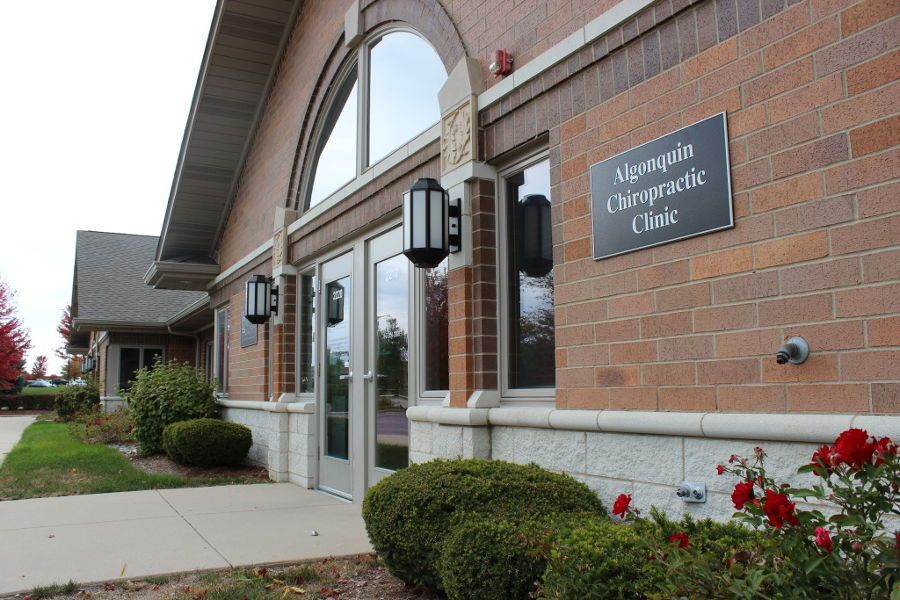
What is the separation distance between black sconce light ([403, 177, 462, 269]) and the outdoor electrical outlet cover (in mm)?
2418

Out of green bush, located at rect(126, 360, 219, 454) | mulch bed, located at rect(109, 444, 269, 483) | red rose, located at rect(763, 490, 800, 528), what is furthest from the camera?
green bush, located at rect(126, 360, 219, 454)

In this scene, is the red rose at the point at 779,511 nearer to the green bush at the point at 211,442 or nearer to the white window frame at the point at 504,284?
the white window frame at the point at 504,284

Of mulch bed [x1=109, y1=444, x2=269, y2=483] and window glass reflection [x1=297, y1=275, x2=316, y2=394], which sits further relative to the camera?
mulch bed [x1=109, y1=444, x2=269, y2=483]

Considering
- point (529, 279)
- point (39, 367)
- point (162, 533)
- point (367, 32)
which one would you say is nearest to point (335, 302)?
point (367, 32)

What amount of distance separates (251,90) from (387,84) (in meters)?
4.03

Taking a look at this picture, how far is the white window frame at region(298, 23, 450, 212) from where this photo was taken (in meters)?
7.37

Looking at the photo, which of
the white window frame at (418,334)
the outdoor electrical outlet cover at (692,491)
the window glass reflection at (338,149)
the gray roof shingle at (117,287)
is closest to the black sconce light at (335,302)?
the window glass reflection at (338,149)

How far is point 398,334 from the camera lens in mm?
6949

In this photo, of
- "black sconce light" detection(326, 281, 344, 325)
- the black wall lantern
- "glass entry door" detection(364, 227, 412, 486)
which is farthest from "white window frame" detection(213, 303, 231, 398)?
the black wall lantern

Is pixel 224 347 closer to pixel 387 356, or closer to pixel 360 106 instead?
pixel 360 106

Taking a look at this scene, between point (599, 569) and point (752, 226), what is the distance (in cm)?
161

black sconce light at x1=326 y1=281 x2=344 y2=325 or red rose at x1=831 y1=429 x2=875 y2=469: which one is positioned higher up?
black sconce light at x1=326 y1=281 x2=344 y2=325

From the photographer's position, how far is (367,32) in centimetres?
788

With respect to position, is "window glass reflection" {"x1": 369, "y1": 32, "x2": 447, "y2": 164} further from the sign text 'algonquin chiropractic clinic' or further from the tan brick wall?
the sign text 'algonquin chiropractic clinic'
